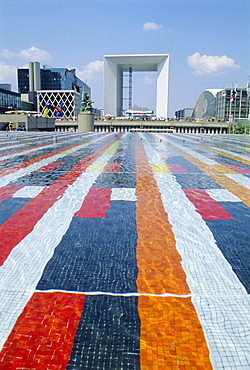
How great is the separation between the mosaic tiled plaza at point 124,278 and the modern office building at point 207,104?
3385 inches

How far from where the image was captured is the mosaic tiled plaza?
201 centimetres

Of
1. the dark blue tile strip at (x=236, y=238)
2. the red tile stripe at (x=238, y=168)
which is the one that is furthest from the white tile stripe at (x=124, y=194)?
the red tile stripe at (x=238, y=168)

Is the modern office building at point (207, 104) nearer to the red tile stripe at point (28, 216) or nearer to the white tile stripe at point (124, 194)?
the white tile stripe at point (124, 194)

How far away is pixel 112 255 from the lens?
11.0ft

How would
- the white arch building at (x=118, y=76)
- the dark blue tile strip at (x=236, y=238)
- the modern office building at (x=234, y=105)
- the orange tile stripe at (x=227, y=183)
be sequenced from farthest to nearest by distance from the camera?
the white arch building at (x=118, y=76) < the modern office building at (x=234, y=105) < the orange tile stripe at (x=227, y=183) < the dark blue tile strip at (x=236, y=238)

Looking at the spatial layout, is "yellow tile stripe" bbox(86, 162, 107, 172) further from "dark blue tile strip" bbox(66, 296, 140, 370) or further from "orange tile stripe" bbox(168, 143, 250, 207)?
"dark blue tile strip" bbox(66, 296, 140, 370)

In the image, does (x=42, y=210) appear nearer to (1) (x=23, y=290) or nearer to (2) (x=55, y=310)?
(1) (x=23, y=290)

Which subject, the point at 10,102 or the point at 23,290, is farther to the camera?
the point at 10,102

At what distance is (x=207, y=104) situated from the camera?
311 feet

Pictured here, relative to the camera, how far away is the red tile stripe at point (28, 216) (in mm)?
3642

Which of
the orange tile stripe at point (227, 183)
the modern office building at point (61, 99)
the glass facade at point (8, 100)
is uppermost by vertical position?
the modern office building at point (61, 99)

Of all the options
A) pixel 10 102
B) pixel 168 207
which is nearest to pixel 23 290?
pixel 168 207

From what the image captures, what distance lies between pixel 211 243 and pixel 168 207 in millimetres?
1405

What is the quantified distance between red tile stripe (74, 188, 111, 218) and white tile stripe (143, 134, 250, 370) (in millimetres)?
1150
